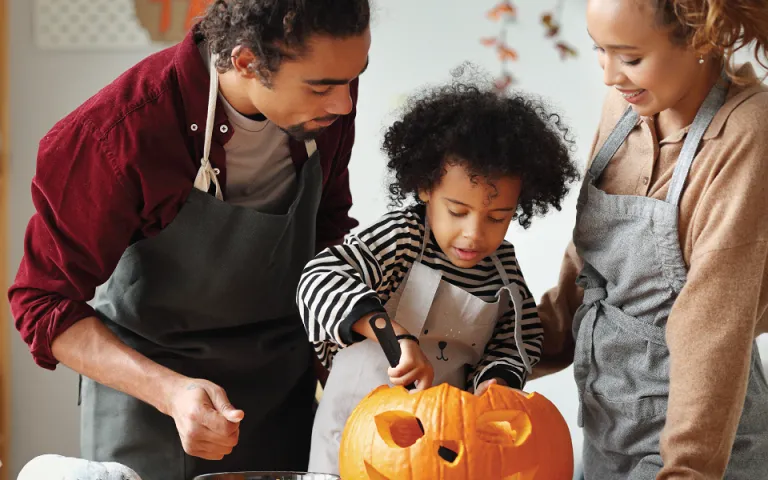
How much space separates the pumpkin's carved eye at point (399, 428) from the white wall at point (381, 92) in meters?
1.25

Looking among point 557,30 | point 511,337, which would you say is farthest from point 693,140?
point 557,30

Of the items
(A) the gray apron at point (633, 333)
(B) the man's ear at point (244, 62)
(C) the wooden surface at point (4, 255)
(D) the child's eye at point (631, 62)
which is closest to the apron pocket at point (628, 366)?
(A) the gray apron at point (633, 333)

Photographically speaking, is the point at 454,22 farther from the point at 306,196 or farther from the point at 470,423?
the point at 470,423

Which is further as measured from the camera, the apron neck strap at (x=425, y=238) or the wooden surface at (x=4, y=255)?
the wooden surface at (x=4, y=255)

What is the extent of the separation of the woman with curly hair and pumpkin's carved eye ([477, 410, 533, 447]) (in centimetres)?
16

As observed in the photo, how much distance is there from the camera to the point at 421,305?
1248 mm

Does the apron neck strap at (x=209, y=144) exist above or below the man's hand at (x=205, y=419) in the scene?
above

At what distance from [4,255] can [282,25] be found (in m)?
1.73

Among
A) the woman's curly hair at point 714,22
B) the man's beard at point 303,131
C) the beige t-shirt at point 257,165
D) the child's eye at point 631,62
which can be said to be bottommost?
the beige t-shirt at point 257,165

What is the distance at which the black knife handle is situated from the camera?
1.12m

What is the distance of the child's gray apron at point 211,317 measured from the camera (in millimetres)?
1307

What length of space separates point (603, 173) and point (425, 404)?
0.43m

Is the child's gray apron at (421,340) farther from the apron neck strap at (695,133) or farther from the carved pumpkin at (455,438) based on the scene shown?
the apron neck strap at (695,133)

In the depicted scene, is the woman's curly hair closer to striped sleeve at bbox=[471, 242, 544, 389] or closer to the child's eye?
the child's eye
